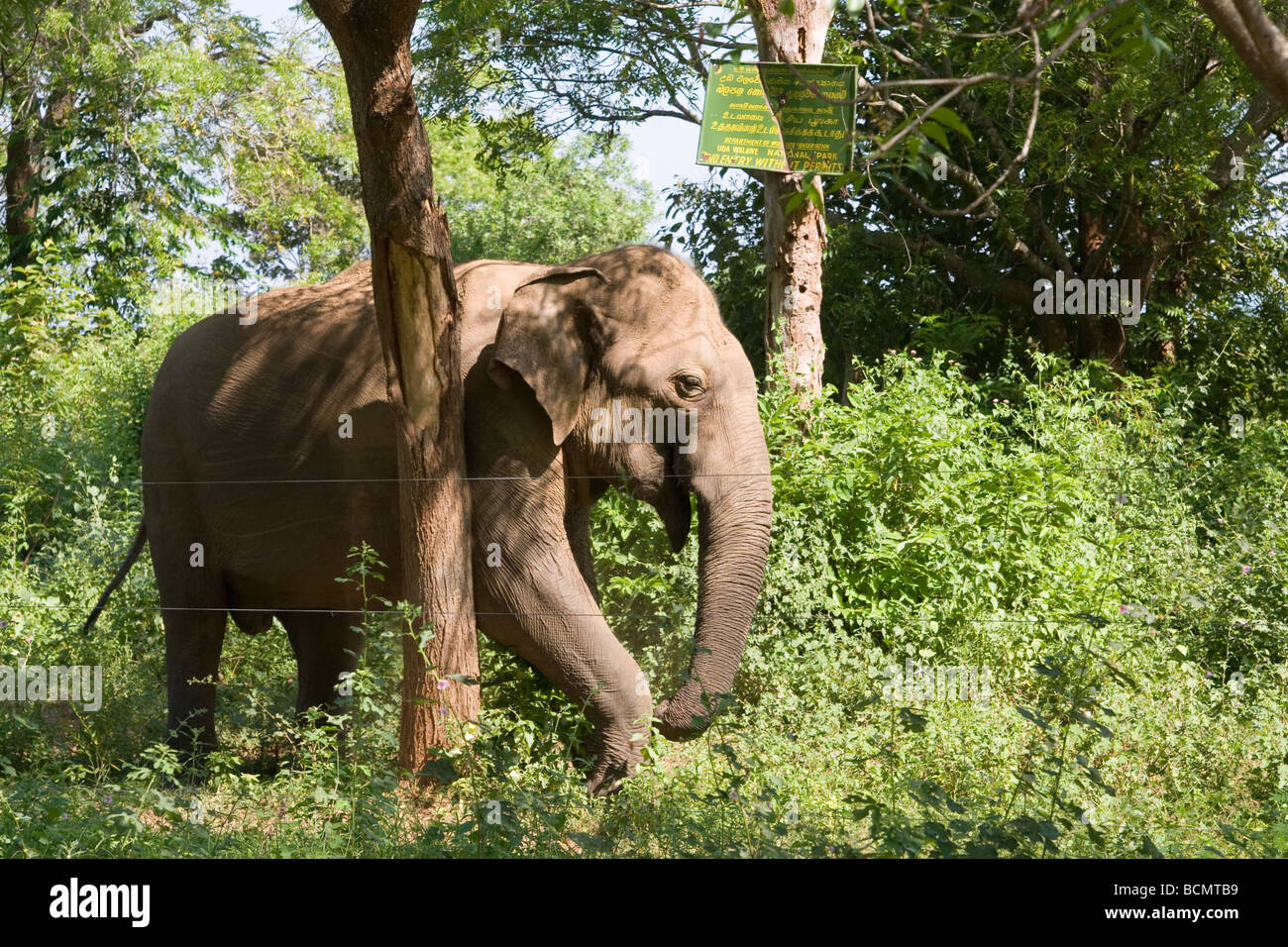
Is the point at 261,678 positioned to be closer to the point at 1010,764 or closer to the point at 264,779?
the point at 264,779

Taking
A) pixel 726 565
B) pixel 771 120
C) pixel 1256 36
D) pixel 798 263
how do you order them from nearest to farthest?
pixel 1256 36
pixel 726 565
pixel 771 120
pixel 798 263

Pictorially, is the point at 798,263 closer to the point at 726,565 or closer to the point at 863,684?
the point at 863,684

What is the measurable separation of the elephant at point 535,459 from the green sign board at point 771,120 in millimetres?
1869

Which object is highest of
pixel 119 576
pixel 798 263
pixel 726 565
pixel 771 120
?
pixel 771 120

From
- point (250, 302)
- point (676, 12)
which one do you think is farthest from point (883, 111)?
point (250, 302)

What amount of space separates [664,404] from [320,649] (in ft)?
8.97

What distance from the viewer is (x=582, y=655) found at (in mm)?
6320

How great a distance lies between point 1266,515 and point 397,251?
19.1 ft

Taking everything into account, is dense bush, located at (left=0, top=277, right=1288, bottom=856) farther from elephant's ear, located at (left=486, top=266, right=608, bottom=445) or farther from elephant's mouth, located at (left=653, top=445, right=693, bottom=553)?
elephant's ear, located at (left=486, top=266, right=608, bottom=445)

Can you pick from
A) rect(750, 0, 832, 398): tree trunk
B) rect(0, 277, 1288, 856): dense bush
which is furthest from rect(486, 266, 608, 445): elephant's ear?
rect(750, 0, 832, 398): tree trunk

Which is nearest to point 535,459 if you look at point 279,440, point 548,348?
point 548,348

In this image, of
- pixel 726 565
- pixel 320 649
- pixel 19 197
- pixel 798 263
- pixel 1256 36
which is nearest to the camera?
pixel 1256 36

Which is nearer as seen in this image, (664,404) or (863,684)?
(664,404)
